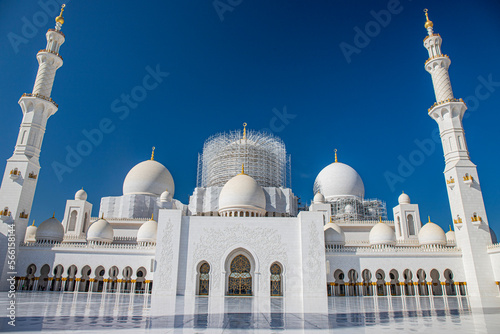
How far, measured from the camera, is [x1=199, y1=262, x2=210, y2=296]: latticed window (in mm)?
15391

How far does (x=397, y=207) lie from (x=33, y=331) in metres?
22.9

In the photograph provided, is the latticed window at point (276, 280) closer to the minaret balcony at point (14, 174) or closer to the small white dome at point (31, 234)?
the minaret balcony at point (14, 174)

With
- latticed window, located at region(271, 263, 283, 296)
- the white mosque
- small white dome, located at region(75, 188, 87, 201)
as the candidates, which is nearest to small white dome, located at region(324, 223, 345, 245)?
the white mosque

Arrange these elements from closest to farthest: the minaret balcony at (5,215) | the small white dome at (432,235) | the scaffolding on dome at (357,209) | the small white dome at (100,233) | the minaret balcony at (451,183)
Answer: the minaret balcony at (5,215), the minaret balcony at (451,183), the small white dome at (432,235), the small white dome at (100,233), the scaffolding on dome at (357,209)

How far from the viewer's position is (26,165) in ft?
57.3

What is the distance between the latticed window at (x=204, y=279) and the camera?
15391 millimetres

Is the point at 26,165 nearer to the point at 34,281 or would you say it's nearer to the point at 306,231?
the point at 34,281

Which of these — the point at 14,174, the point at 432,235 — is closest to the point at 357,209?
the point at 432,235

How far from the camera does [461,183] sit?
1686cm

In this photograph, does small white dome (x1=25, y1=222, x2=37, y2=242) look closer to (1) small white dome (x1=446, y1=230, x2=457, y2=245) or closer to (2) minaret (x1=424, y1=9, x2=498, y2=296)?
(2) minaret (x1=424, y1=9, x2=498, y2=296)

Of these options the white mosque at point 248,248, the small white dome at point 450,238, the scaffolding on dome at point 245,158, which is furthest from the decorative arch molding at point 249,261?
the small white dome at point 450,238

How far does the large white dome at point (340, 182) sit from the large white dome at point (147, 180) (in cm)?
1268

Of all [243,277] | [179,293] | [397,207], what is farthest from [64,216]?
[397,207]

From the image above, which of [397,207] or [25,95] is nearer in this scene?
[25,95]
